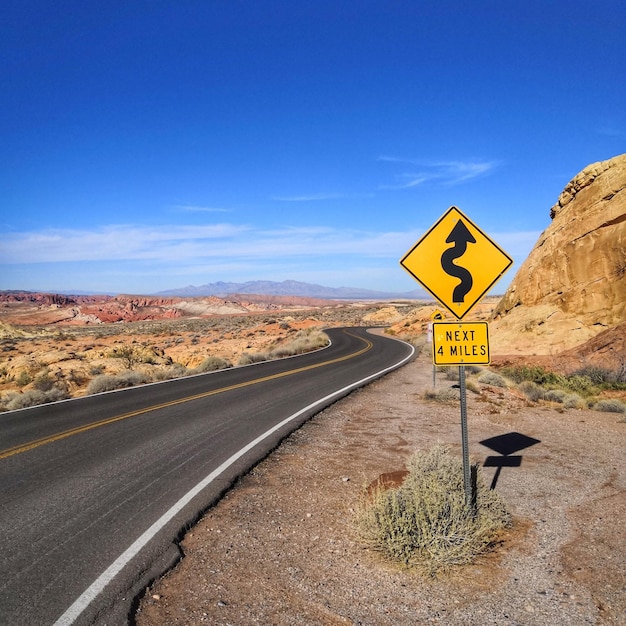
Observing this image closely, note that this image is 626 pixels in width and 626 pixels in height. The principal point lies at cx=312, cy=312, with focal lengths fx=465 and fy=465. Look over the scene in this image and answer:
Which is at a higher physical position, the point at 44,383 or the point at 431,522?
the point at 431,522

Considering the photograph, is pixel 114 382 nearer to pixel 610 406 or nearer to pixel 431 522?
pixel 431 522

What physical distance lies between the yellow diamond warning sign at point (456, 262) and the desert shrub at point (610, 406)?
907 cm

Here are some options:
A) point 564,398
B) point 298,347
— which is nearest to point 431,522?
point 564,398

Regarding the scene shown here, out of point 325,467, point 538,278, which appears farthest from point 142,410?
point 538,278

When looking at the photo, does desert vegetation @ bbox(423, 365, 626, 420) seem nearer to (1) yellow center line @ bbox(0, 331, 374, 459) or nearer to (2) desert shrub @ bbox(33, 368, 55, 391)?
(1) yellow center line @ bbox(0, 331, 374, 459)

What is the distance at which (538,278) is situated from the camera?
24812mm

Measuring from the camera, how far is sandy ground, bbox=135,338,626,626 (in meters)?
3.53

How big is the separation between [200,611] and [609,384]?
15.6 m

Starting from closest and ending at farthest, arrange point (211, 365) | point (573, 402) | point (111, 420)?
point (111, 420) → point (573, 402) → point (211, 365)

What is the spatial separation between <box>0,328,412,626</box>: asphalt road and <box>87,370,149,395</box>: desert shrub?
1828 mm

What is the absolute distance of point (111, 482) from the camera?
6.25 m

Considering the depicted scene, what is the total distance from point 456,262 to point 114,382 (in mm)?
13907

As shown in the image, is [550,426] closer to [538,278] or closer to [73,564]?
[73,564]

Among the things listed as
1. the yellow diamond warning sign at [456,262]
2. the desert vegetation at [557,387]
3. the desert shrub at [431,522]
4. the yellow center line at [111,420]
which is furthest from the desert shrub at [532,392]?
the yellow diamond warning sign at [456,262]
